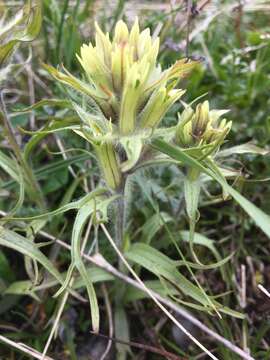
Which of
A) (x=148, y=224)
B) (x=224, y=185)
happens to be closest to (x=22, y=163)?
(x=148, y=224)

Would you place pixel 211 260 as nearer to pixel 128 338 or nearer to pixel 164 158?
pixel 128 338

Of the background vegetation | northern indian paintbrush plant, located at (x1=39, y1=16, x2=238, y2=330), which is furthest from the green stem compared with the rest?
northern indian paintbrush plant, located at (x1=39, y1=16, x2=238, y2=330)

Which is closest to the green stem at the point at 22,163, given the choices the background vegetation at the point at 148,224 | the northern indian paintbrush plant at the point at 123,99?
the background vegetation at the point at 148,224

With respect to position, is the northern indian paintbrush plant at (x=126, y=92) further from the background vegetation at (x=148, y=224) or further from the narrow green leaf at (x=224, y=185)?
the background vegetation at (x=148, y=224)

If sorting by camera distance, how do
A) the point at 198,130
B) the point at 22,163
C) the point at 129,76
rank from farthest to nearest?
the point at 22,163
the point at 198,130
the point at 129,76

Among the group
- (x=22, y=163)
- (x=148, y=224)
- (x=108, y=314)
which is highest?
(x=22, y=163)

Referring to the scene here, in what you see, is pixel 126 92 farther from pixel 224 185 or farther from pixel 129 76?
pixel 224 185

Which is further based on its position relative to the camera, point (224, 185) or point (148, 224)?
point (148, 224)

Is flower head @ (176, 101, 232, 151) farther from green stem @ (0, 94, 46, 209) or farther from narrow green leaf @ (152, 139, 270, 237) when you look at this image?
green stem @ (0, 94, 46, 209)

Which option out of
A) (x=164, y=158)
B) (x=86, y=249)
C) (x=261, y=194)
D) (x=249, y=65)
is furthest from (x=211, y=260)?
(x=249, y=65)

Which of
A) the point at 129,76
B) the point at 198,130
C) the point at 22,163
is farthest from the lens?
the point at 22,163
